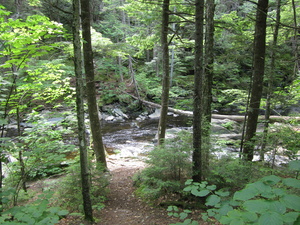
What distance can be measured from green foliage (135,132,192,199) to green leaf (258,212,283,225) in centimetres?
338

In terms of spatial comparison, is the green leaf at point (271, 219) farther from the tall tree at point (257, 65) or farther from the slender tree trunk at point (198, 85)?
the tall tree at point (257, 65)

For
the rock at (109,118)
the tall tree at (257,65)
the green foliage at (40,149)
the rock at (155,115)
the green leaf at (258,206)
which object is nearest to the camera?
the green leaf at (258,206)

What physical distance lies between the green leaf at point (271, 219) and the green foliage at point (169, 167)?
3.38 meters

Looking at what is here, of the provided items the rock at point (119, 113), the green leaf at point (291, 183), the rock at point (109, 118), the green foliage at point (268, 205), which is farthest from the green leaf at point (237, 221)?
the rock at point (119, 113)

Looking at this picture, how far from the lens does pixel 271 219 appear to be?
1025mm

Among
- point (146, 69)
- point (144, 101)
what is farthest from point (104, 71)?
point (144, 101)

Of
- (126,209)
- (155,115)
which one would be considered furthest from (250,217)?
(155,115)

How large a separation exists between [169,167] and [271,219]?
3.75 meters

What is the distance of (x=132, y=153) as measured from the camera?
9.70m

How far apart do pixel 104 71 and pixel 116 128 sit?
10.1 m

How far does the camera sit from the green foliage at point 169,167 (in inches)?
176

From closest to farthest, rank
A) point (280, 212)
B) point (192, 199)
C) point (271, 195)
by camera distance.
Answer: point (280, 212), point (271, 195), point (192, 199)

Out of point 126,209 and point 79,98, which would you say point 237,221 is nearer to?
point 79,98

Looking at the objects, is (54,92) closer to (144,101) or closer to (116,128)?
(116,128)
